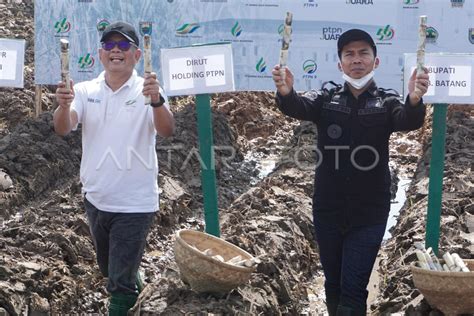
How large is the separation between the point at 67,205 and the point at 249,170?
12.0ft

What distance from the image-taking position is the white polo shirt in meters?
4.64

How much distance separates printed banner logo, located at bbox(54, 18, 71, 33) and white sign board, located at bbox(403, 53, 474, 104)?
734 cm

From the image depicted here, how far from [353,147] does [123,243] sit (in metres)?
1.36

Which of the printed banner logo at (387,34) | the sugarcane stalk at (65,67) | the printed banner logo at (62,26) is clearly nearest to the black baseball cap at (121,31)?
the sugarcane stalk at (65,67)

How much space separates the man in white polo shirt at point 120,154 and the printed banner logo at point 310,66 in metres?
6.51

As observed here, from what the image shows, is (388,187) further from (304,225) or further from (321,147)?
(304,225)

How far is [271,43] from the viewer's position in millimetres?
11156

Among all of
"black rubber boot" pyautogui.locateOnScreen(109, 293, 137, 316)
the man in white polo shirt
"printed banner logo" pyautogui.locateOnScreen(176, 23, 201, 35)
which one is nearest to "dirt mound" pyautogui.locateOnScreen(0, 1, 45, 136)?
"printed banner logo" pyautogui.locateOnScreen(176, 23, 201, 35)

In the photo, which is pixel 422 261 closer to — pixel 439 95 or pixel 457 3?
pixel 439 95

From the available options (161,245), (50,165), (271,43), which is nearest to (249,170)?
(271,43)

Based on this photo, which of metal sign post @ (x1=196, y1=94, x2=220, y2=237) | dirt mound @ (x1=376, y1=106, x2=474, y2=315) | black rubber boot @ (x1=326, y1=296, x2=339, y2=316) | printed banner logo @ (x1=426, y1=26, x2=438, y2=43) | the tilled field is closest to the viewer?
black rubber boot @ (x1=326, y1=296, x2=339, y2=316)

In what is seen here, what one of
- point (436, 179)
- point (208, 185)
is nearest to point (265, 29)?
point (208, 185)

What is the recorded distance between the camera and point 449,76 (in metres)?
5.02

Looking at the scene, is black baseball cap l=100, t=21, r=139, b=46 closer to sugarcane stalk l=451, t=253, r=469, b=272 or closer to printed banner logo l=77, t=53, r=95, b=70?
sugarcane stalk l=451, t=253, r=469, b=272
